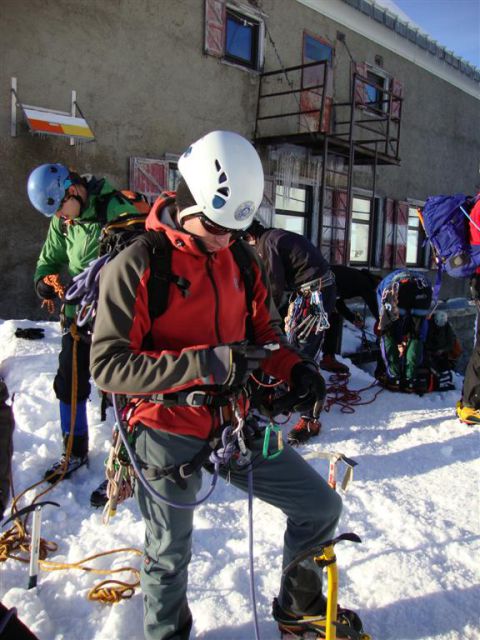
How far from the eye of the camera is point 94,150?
8078 mm

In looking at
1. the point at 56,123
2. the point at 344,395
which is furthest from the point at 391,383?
the point at 56,123

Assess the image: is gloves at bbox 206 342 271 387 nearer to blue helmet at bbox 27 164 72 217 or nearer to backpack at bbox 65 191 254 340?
backpack at bbox 65 191 254 340

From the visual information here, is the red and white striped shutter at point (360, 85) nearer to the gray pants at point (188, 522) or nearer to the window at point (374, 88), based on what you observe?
the window at point (374, 88)

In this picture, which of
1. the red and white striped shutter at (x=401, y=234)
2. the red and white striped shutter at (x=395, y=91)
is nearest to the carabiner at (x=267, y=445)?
the red and white striped shutter at (x=401, y=234)

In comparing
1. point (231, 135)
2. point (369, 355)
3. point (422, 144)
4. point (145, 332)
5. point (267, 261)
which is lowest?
point (369, 355)

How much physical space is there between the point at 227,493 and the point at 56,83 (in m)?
6.67

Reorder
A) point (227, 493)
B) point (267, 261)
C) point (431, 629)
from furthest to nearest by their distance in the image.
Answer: point (267, 261), point (227, 493), point (431, 629)

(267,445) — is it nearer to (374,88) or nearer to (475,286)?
(475,286)

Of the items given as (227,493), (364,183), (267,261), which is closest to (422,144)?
(364,183)

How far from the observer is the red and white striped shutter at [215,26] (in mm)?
9125

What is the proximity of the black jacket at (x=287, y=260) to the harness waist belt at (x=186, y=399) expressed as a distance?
2.54 m

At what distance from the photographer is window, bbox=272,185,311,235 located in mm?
10844

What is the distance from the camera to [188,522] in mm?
2006

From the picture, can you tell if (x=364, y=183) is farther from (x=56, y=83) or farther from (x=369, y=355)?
(x=56, y=83)
